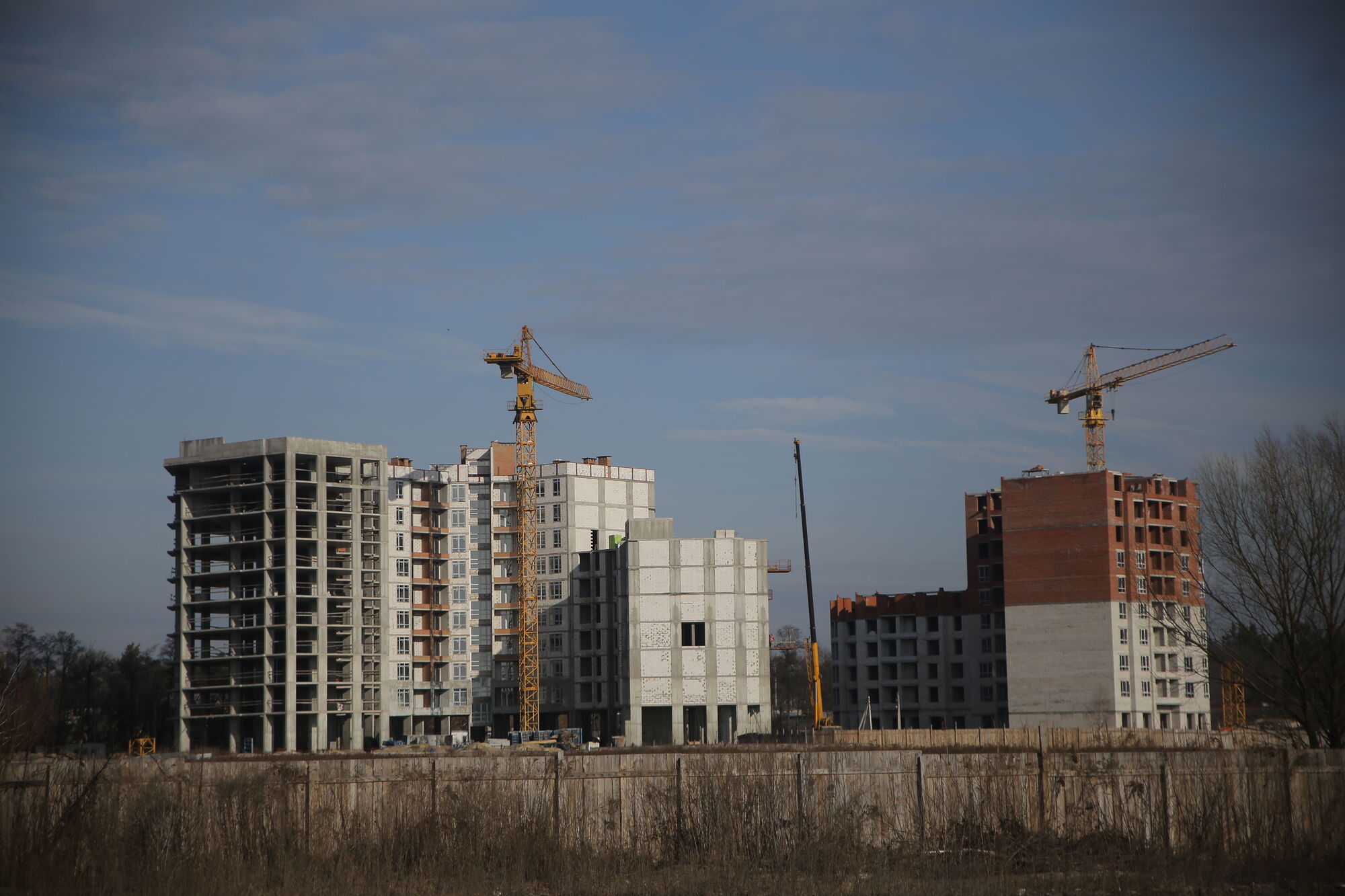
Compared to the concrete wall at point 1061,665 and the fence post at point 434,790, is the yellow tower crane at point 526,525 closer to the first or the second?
the concrete wall at point 1061,665

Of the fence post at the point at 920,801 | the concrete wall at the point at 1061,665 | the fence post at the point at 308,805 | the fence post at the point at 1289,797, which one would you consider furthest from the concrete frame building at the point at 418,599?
the fence post at the point at 1289,797

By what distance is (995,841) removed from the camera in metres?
25.7

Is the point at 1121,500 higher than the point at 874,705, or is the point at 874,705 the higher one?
the point at 1121,500

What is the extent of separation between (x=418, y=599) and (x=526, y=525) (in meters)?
17.0

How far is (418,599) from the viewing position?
458ft

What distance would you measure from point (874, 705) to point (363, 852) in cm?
13428

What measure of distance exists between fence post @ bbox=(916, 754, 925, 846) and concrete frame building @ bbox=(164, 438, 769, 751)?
10198 cm

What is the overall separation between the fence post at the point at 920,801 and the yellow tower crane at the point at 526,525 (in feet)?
401

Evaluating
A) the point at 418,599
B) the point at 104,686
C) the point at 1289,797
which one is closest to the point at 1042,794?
the point at 1289,797

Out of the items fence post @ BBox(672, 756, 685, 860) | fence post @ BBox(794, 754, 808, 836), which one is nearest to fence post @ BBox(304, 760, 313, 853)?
fence post @ BBox(672, 756, 685, 860)

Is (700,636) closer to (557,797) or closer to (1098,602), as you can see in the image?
(1098,602)

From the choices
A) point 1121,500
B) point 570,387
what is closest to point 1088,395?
point 1121,500

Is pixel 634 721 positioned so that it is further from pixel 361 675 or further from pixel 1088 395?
pixel 1088 395

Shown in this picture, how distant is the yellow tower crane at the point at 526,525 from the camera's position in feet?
482
